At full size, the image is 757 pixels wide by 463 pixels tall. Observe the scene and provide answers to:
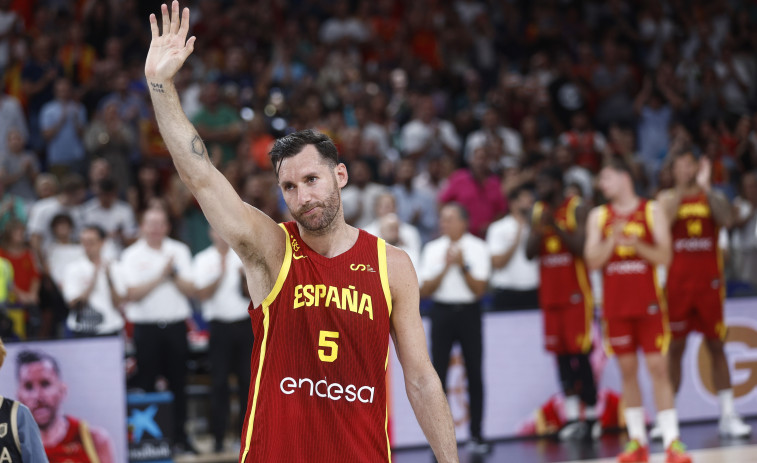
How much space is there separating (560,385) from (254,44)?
7.07 m

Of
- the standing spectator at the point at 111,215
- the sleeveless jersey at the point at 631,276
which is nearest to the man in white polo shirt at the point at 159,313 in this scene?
the standing spectator at the point at 111,215

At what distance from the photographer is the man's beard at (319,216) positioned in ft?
12.6

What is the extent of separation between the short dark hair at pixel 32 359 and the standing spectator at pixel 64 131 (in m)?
4.23

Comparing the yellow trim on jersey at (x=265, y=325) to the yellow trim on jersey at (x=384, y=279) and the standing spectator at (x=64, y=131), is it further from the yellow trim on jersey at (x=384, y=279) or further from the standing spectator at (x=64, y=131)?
the standing spectator at (x=64, y=131)

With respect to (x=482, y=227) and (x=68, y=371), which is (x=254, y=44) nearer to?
(x=482, y=227)

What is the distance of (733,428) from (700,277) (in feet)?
4.85

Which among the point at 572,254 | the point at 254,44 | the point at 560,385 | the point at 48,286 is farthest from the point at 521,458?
the point at 254,44

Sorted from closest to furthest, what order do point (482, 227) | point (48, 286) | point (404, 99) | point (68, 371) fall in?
point (68, 371) < point (48, 286) < point (482, 227) < point (404, 99)

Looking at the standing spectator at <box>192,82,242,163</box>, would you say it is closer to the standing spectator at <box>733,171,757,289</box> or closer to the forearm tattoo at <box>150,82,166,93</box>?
the standing spectator at <box>733,171,757,289</box>

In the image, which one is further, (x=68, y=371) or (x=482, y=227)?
(x=482, y=227)

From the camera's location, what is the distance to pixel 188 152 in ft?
11.9

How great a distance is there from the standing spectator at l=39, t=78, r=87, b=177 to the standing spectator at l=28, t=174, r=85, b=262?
4.31 feet

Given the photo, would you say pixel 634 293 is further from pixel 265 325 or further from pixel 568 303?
pixel 265 325

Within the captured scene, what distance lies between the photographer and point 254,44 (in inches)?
588
